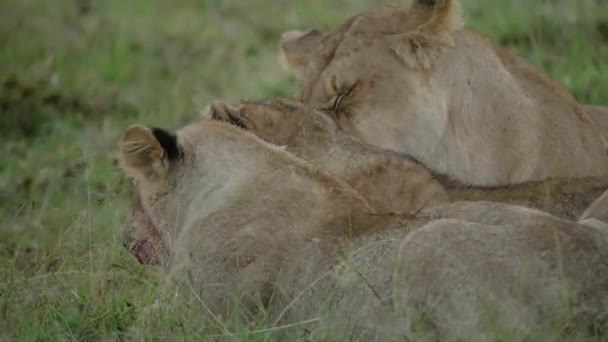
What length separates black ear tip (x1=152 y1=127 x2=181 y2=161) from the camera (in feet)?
16.7

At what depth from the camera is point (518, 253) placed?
179 inches

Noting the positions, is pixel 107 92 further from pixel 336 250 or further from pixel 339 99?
pixel 336 250

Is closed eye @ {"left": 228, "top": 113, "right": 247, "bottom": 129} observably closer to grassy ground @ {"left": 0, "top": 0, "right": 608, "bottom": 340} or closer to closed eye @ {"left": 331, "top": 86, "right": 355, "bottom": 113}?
grassy ground @ {"left": 0, "top": 0, "right": 608, "bottom": 340}

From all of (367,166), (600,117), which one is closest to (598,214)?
(367,166)

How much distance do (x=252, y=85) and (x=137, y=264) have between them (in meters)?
3.65

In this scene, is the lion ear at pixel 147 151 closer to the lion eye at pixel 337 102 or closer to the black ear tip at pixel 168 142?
the black ear tip at pixel 168 142

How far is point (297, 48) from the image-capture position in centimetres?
692

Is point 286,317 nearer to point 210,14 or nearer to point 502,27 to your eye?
point 502,27

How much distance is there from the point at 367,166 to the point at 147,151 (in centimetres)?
82

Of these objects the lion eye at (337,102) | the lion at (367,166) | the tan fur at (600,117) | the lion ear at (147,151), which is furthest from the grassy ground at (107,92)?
the tan fur at (600,117)

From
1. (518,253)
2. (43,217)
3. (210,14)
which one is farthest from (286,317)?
(210,14)

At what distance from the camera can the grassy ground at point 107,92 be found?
5289 millimetres

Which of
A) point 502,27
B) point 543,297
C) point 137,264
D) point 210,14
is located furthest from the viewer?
point 210,14

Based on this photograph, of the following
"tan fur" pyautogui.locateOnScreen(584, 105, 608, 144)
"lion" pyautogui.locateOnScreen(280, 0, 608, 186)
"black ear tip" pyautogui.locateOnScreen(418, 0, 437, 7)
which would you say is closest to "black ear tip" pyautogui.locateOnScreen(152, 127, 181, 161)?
"lion" pyautogui.locateOnScreen(280, 0, 608, 186)
